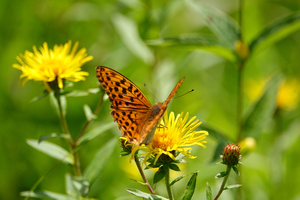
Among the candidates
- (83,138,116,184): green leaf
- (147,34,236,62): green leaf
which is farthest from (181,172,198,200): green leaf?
(147,34,236,62): green leaf

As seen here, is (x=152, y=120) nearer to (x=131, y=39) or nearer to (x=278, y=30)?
(x=278, y=30)

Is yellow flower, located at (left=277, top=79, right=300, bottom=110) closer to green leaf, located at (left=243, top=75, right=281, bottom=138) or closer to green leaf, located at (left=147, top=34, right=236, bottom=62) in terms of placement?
green leaf, located at (left=243, top=75, right=281, bottom=138)

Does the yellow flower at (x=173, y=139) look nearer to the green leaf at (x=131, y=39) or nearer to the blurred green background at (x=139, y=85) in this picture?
the blurred green background at (x=139, y=85)

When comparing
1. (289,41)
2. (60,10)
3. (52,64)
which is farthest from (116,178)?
(289,41)

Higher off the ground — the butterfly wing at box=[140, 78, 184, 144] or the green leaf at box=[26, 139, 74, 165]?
the butterfly wing at box=[140, 78, 184, 144]

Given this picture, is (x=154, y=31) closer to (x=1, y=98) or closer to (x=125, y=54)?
(x=125, y=54)

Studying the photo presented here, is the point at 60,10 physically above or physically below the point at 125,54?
above
